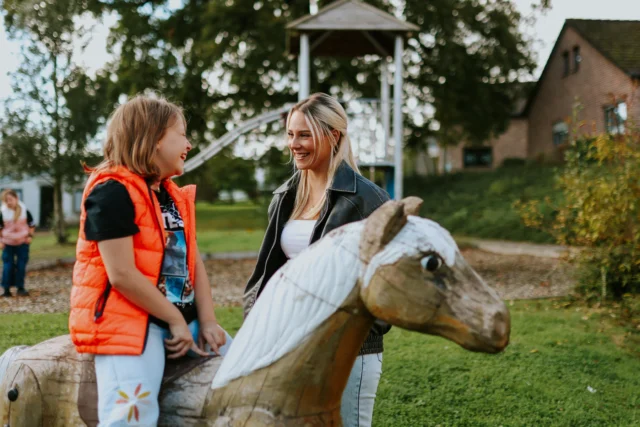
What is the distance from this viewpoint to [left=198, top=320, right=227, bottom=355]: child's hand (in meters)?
2.03

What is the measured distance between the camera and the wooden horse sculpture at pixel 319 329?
1.58 m

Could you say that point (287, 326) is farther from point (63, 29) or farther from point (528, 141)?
point (528, 141)

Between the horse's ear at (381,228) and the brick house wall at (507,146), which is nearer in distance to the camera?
the horse's ear at (381,228)

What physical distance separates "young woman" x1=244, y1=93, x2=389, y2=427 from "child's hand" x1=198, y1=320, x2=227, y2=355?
0.51 m

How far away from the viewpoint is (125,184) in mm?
1817

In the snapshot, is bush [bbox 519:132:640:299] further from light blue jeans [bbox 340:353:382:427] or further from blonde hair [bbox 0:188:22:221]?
blonde hair [bbox 0:188:22:221]

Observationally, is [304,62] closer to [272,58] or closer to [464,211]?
[272,58]

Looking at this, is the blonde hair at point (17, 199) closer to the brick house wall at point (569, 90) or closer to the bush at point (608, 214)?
the bush at point (608, 214)

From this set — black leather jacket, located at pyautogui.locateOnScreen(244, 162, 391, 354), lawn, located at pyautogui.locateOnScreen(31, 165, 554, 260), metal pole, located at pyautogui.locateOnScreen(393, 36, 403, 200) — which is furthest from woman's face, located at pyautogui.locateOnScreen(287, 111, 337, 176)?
lawn, located at pyautogui.locateOnScreen(31, 165, 554, 260)

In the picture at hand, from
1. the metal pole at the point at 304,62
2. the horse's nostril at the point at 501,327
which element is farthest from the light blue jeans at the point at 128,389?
the metal pole at the point at 304,62

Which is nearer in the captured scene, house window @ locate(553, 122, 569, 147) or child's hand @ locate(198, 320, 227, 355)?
child's hand @ locate(198, 320, 227, 355)

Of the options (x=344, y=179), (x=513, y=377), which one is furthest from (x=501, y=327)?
(x=513, y=377)

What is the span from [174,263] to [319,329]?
60cm

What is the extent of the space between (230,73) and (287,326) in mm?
17268
